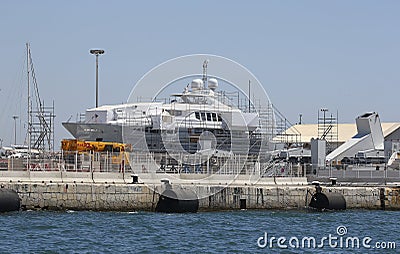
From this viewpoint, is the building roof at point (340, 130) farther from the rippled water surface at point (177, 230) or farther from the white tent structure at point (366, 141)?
the rippled water surface at point (177, 230)

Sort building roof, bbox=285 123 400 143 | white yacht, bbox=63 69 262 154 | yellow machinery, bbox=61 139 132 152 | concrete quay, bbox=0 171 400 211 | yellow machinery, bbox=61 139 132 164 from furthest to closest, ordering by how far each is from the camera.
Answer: building roof, bbox=285 123 400 143 → white yacht, bbox=63 69 262 154 → yellow machinery, bbox=61 139 132 152 → yellow machinery, bbox=61 139 132 164 → concrete quay, bbox=0 171 400 211

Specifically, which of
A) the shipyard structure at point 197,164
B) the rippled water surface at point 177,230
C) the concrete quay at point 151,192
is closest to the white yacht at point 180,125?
the shipyard structure at point 197,164

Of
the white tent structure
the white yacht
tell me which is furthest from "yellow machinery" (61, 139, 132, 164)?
the white tent structure

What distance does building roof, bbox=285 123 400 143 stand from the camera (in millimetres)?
92412

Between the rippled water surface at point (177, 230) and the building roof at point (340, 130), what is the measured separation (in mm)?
45993

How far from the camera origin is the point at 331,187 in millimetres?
50062

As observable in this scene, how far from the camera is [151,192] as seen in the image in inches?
1748

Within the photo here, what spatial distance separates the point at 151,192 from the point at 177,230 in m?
7.64

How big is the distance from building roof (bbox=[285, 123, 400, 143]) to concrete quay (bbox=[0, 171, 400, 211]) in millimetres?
37796

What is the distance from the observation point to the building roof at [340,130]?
92.4m

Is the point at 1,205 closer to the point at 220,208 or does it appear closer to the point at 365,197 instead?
the point at 220,208

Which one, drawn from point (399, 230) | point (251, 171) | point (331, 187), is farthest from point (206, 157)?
point (399, 230)

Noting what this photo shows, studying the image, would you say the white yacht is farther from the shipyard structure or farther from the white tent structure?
the white tent structure

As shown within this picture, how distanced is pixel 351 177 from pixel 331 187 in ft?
22.9
